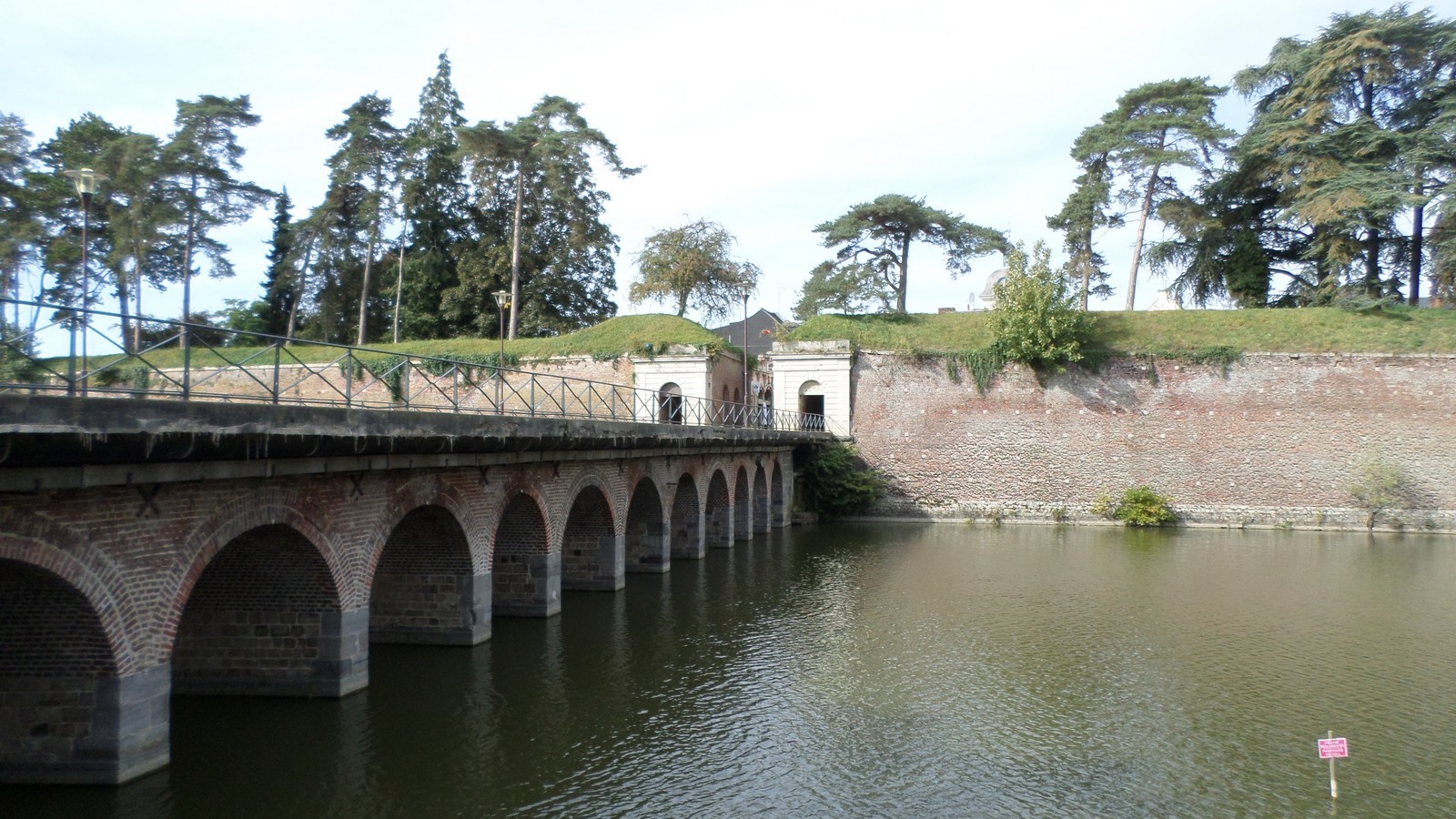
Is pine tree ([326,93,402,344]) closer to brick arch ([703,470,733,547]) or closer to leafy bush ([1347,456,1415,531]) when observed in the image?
brick arch ([703,470,733,547])

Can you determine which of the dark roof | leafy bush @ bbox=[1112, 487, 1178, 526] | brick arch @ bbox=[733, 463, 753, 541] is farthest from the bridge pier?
the dark roof

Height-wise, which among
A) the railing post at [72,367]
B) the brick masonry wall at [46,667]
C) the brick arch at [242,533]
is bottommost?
the brick masonry wall at [46,667]

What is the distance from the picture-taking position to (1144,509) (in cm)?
3133

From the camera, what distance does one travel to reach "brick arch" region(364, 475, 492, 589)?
421 inches

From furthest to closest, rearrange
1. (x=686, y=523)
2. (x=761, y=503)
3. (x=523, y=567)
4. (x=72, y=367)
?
(x=761, y=503) < (x=686, y=523) < (x=523, y=567) < (x=72, y=367)

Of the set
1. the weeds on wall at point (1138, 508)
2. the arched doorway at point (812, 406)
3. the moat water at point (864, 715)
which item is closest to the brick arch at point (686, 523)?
the moat water at point (864, 715)

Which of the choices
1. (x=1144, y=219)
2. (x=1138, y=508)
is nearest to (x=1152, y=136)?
(x=1144, y=219)

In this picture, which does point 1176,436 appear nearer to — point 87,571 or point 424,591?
point 424,591

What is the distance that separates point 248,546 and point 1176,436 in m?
30.8

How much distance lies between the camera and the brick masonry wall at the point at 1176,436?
102ft

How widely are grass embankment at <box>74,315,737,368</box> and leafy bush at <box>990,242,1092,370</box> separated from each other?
10750 mm

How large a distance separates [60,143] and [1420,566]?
46.7m

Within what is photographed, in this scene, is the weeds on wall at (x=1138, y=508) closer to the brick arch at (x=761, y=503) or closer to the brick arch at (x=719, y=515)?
the brick arch at (x=761, y=503)

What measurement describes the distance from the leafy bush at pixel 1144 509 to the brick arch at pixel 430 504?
25098mm
